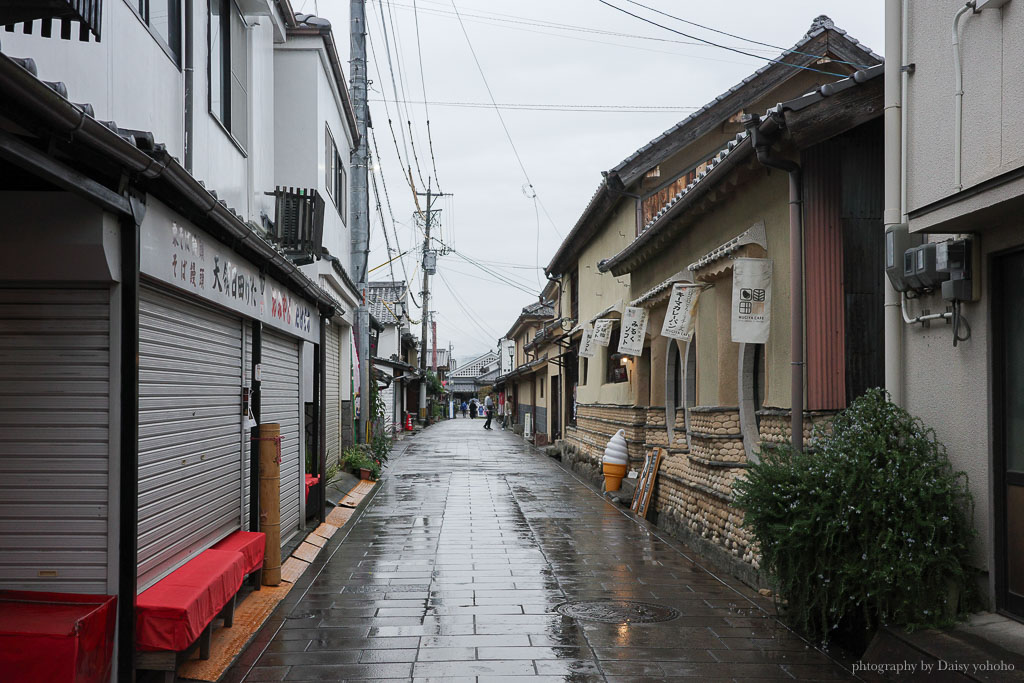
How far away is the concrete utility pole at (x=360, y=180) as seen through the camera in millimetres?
19922

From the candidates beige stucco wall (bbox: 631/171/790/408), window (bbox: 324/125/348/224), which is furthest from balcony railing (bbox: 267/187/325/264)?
beige stucco wall (bbox: 631/171/790/408)

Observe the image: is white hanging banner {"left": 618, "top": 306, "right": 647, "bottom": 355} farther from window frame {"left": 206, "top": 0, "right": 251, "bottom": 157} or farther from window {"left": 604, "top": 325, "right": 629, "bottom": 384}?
window frame {"left": 206, "top": 0, "right": 251, "bottom": 157}

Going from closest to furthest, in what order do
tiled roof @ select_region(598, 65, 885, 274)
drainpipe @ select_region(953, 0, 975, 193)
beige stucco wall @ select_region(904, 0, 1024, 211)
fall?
beige stucco wall @ select_region(904, 0, 1024, 211), drainpipe @ select_region(953, 0, 975, 193), tiled roof @ select_region(598, 65, 885, 274)

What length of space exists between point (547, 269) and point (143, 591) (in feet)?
87.8

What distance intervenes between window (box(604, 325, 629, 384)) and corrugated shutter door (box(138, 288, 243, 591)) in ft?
40.6

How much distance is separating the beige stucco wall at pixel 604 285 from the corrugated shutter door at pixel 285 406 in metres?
8.64

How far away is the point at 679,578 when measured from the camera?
10352 millimetres

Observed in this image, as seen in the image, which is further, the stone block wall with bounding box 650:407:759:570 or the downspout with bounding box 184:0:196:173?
the stone block wall with bounding box 650:407:759:570

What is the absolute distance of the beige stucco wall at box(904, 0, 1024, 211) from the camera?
5.97 metres

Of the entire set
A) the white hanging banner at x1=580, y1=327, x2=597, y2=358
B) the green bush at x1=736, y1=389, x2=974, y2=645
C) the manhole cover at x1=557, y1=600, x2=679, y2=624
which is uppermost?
the white hanging banner at x1=580, y1=327, x2=597, y2=358

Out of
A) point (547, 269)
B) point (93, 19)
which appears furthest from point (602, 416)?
point (93, 19)

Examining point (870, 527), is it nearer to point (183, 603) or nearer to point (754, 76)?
point (183, 603)

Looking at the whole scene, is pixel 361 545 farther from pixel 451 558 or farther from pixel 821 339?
pixel 821 339

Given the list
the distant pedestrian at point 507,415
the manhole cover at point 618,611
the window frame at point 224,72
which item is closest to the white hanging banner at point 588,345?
the window frame at point 224,72
